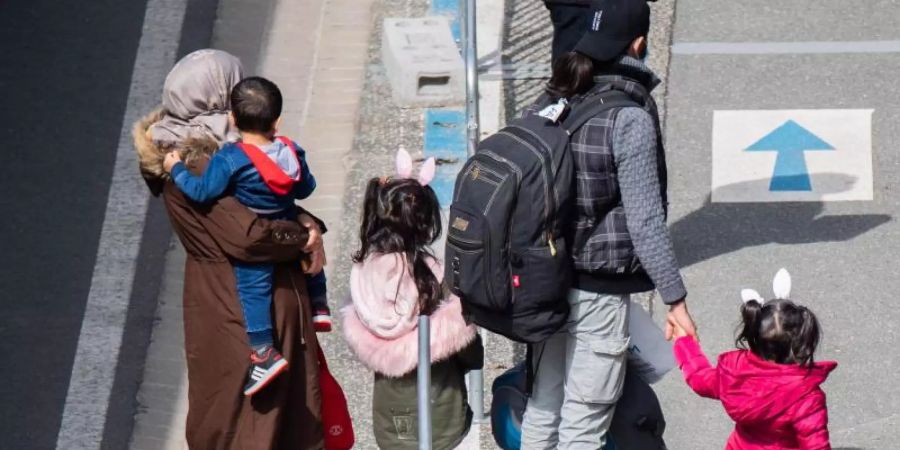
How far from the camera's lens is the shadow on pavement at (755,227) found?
714cm

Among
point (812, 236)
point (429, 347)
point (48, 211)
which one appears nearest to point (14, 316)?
point (48, 211)

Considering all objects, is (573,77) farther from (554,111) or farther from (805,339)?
(805,339)

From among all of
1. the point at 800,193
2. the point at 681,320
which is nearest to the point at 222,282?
the point at 681,320

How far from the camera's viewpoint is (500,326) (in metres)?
4.86

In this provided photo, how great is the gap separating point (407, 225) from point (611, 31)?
966 mm

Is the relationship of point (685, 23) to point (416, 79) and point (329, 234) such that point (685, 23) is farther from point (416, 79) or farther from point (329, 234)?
point (329, 234)

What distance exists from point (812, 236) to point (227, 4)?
13.3 ft

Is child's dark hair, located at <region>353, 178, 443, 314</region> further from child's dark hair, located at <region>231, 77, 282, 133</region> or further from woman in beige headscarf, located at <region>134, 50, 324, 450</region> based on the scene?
child's dark hair, located at <region>231, 77, 282, 133</region>

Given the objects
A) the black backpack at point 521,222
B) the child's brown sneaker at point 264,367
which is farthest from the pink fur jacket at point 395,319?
the child's brown sneaker at point 264,367

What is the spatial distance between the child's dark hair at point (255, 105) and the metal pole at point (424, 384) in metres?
0.85

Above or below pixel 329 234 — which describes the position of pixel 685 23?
above

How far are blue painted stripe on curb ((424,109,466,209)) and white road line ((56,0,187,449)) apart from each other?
5.25 feet

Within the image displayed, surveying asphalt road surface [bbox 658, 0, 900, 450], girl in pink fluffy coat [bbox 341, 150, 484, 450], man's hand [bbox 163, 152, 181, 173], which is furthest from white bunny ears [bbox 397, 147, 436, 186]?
asphalt road surface [bbox 658, 0, 900, 450]

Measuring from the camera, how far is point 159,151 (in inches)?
190
